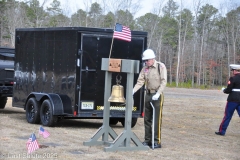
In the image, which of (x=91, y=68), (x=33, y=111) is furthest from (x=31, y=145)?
(x=33, y=111)

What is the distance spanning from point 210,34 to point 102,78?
2511 inches

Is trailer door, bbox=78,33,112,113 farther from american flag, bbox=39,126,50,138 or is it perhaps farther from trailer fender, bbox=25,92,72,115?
american flag, bbox=39,126,50,138

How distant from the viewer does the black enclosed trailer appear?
1352 cm

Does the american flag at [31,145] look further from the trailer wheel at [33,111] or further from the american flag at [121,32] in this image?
the trailer wheel at [33,111]

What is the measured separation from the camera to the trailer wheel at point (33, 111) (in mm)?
14672

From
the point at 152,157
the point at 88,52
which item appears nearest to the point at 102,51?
the point at 88,52

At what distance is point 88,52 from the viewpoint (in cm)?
1351

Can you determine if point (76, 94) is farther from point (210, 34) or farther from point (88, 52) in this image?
point (210, 34)

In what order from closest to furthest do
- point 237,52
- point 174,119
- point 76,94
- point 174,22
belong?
point 76,94, point 174,119, point 237,52, point 174,22

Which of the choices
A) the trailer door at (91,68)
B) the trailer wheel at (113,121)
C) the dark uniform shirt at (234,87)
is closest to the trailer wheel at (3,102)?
the trailer wheel at (113,121)

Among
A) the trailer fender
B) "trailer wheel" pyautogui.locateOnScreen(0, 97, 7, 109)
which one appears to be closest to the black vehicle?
"trailer wheel" pyautogui.locateOnScreen(0, 97, 7, 109)

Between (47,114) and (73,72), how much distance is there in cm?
145

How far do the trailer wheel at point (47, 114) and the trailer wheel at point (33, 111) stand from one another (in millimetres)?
264

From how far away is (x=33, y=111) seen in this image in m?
14.9
